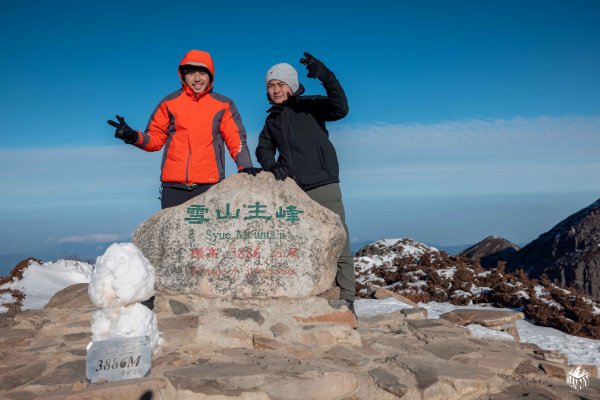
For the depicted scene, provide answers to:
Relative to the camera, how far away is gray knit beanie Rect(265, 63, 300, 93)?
20.5 ft

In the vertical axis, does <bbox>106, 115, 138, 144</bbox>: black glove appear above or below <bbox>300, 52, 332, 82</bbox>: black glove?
below

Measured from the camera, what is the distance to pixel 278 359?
16.9ft

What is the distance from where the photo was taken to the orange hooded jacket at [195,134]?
6375 millimetres

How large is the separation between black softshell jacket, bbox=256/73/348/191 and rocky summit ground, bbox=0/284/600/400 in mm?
1547

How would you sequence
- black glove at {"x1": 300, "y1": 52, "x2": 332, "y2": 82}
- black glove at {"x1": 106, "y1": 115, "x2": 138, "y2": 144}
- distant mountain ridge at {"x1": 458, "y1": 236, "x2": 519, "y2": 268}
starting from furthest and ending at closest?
distant mountain ridge at {"x1": 458, "y1": 236, "x2": 519, "y2": 268}, black glove at {"x1": 106, "y1": 115, "x2": 138, "y2": 144}, black glove at {"x1": 300, "y1": 52, "x2": 332, "y2": 82}

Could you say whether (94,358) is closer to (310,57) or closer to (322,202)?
(322,202)

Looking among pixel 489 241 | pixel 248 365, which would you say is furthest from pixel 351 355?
pixel 489 241

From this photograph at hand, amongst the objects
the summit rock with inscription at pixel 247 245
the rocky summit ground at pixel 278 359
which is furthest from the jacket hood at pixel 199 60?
the rocky summit ground at pixel 278 359

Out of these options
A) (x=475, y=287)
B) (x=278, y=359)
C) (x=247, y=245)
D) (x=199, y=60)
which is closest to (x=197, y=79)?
(x=199, y=60)

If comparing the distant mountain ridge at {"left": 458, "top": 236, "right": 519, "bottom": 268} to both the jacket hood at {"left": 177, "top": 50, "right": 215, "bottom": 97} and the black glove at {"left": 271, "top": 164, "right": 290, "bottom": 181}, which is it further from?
the jacket hood at {"left": 177, "top": 50, "right": 215, "bottom": 97}

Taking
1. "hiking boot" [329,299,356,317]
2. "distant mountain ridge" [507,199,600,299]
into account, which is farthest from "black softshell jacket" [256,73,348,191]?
"distant mountain ridge" [507,199,600,299]

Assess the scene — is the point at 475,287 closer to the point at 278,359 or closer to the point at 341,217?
the point at 341,217

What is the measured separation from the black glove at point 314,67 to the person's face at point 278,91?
63cm

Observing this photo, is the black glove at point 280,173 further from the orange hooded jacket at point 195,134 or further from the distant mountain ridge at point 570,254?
the distant mountain ridge at point 570,254
